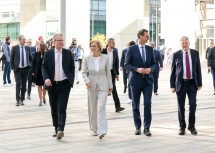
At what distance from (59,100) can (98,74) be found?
0.88 m

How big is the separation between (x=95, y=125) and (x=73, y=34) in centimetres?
3409

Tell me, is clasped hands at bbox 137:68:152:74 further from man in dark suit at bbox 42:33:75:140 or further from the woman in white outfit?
man in dark suit at bbox 42:33:75:140

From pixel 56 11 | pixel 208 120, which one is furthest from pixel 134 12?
pixel 208 120

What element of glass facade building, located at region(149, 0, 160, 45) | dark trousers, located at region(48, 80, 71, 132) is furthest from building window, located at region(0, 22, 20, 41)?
dark trousers, located at region(48, 80, 71, 132)

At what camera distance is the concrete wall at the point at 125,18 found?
3962 cm

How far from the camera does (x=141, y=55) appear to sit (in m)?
10.4

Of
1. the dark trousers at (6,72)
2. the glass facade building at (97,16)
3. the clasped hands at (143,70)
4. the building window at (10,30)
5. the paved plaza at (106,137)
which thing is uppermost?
the glass facade building at (97,16)

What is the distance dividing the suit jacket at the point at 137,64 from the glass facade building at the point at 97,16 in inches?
2679

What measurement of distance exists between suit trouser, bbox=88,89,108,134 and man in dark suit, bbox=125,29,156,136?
672mm

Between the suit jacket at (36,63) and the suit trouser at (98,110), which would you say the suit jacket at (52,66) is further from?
the suit jacket at (36,63)

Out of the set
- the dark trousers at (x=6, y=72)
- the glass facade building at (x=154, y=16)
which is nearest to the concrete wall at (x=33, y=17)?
the dark trousers at (x=6, y=72)

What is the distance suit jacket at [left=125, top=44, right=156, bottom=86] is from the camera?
407 inches

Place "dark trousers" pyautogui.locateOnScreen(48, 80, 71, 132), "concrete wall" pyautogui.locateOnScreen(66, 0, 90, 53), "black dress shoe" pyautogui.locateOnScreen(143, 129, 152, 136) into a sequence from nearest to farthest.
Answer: "dark trousers" pyautogui.locateOnScreen(48, 80, 71, 132), "black dress shoe" pyautogui.locateOnScreen(143, 129, 152, 136), "concrete wall" pyautogui.locateOnScreen(66, 0, 90, 53)

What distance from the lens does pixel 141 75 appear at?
10359mm
